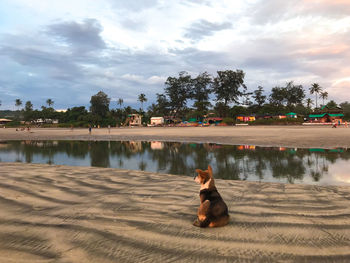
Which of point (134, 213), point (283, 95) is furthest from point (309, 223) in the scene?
point (283, 95)

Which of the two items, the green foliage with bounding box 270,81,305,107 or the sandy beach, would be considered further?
the green foliage with bounding box 270,81,305,107

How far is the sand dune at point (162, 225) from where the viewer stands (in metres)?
2.68

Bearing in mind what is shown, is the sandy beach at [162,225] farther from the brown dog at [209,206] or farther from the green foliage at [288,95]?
the green foliage at [288,95]

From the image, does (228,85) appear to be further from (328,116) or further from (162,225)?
(162,225)

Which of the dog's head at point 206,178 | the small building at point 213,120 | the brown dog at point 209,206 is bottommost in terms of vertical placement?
the brown dog at point 209,206

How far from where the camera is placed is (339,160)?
10.4 m

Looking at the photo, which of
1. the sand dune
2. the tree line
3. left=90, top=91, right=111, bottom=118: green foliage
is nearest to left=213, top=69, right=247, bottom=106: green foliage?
the tree line

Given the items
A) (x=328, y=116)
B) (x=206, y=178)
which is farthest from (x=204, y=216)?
(x=328, y=116)

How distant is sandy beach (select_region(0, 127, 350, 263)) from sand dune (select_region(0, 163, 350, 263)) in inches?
0.4

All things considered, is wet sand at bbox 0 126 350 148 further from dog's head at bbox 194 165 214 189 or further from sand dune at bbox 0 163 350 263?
dog's head at bbox 194 165 214 189

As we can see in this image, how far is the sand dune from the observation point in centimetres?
268

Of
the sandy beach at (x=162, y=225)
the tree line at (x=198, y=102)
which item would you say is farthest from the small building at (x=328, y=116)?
the sandy beach at (x=162, y=225)

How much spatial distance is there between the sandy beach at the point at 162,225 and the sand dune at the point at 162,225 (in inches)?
0.4

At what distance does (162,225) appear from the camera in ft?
11.5
